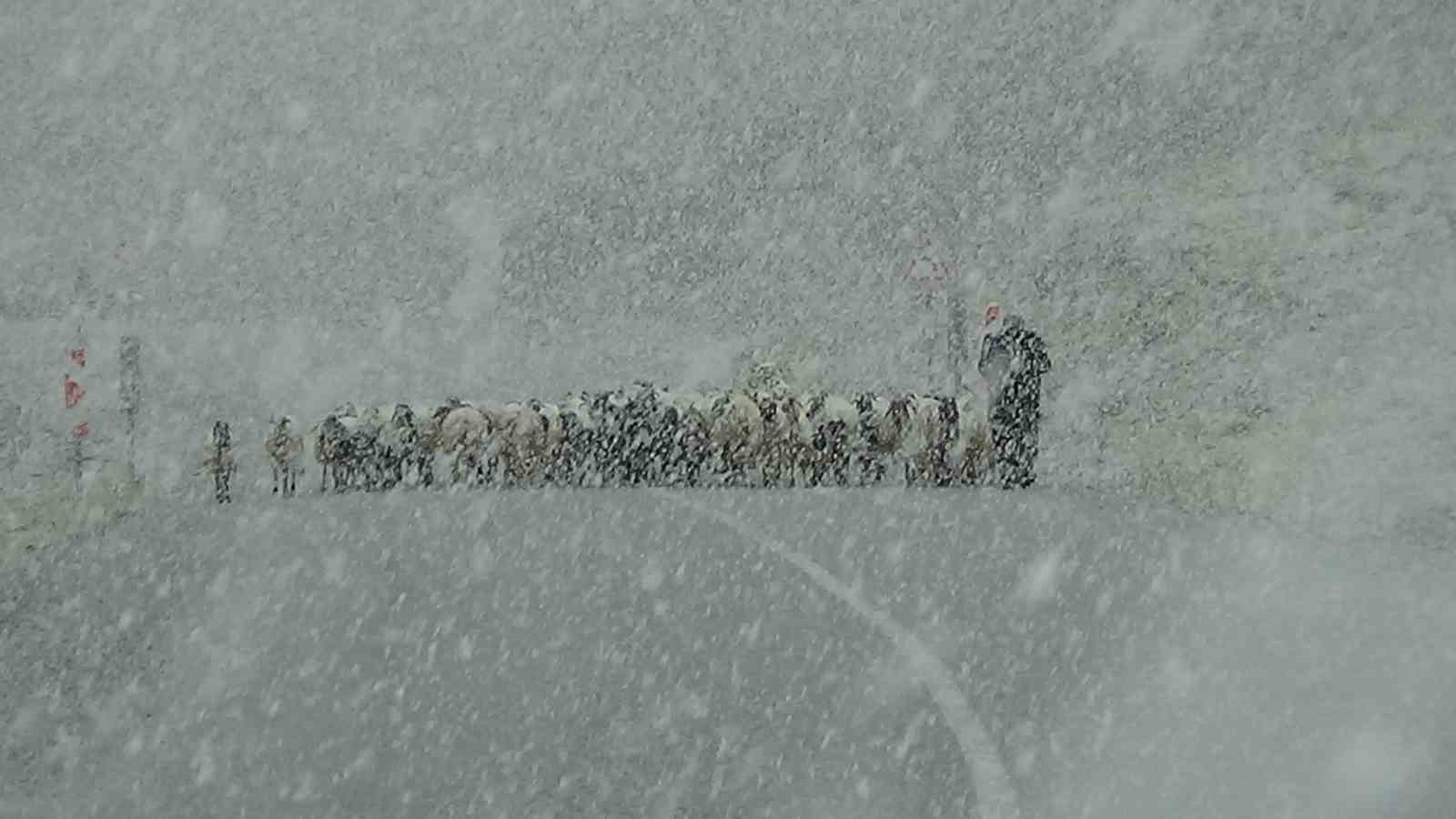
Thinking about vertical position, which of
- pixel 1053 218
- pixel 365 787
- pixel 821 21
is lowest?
pixel 365 787

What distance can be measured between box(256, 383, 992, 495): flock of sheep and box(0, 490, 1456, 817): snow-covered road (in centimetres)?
823

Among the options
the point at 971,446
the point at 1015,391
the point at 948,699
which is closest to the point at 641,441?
the point at 971,446

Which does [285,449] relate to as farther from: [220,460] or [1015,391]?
[1015,391]

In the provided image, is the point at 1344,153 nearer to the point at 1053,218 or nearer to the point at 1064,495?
the point at 1053,218

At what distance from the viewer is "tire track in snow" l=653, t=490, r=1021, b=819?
675 centimetres

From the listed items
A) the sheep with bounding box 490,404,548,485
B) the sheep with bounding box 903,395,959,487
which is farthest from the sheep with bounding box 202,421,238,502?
the sheep with bounding box 903,395,959,487

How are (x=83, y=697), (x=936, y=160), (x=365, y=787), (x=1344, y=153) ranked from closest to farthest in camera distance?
(x=365, y=787)
(x=83, y=697)
(x=1344, y=153)
(x=936, y=160)

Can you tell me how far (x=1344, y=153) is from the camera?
40.7 meters

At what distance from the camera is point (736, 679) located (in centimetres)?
952

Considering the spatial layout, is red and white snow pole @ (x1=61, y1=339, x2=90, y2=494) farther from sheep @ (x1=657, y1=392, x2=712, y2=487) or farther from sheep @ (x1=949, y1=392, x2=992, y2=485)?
sheep @ (x1=949, y1=392, x2=992, y2=485)

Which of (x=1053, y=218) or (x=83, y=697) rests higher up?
(x=1053, y=218)

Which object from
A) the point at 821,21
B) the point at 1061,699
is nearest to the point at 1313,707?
the point at 1061,699

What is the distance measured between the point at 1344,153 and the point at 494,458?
1990 centimetres

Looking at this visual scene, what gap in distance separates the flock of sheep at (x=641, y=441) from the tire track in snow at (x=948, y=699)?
369 inches
